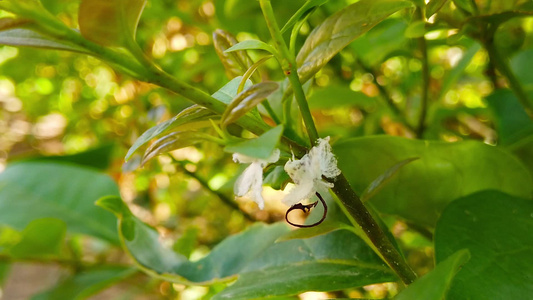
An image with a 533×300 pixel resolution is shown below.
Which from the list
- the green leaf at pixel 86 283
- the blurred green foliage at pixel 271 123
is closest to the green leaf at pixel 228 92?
the blurred green foliage at pixel 271 123

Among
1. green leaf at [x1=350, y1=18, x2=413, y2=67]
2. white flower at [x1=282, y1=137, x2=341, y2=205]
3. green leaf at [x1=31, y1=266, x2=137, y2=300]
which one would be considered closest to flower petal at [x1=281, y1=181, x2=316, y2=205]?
white flower at [x1=282, y1=137, x2=341, y2=205]

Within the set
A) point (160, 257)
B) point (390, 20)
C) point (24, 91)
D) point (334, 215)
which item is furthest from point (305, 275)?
point (24, 91)

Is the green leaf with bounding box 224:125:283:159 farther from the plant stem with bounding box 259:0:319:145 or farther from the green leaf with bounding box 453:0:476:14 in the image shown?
the green leaf with bounding box 453:0:476:14

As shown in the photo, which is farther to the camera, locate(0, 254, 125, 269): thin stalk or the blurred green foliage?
locate(0, 254, 125, 269): thin stalk

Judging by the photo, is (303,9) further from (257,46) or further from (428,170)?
(428,170)

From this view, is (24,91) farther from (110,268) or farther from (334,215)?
(334,215)
